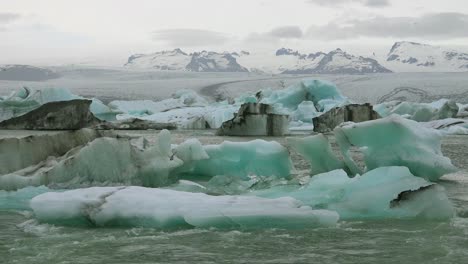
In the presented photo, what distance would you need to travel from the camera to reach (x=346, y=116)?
48.8 feet

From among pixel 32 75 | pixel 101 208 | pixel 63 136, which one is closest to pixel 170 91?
pixel 32 75

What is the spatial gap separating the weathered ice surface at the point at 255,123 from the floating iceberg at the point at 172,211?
10048 millimetres

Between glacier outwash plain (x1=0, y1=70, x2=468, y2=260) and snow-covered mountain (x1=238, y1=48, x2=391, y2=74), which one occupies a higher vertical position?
glacier outwash plain (x1=0, y1=70, x2=468, y2=260)

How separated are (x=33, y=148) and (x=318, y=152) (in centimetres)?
282

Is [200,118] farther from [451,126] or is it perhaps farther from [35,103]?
[451,126]

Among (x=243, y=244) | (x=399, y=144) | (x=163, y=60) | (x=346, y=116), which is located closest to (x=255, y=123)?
(x=346, y=116)

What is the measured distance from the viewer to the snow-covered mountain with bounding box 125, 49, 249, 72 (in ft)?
462

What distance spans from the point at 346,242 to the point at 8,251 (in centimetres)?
188

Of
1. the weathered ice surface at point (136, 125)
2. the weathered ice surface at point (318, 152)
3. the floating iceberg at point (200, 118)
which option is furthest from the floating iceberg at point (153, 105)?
the weathered ice surface at point (318, 152)

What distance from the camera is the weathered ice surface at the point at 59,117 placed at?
16953mm

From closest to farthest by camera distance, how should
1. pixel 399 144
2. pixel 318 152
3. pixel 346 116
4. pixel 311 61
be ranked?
pixel 399 144 → pixel 318 152 → pixel 346 116 → pixel 311 61

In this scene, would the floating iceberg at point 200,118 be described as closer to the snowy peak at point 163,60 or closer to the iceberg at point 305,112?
the iceberg at point 305,112

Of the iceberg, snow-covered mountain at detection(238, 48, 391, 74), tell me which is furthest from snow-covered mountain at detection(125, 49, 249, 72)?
the iceberg

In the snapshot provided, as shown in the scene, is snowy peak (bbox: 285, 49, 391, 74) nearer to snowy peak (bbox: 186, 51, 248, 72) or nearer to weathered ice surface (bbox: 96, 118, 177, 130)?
snowy peak (bbox: 186, 51, 248, 72)
